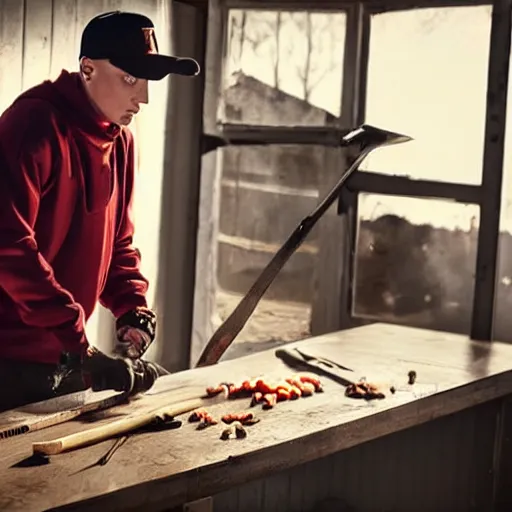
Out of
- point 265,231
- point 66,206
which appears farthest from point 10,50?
point 265,231

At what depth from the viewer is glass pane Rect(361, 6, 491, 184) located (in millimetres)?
3578

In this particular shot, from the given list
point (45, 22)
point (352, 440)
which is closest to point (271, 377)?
point (352, 440)

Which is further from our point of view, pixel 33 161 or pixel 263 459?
pixel 33 161

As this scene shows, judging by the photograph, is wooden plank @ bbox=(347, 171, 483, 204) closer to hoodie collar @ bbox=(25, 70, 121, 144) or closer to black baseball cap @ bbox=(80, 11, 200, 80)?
black baseball cap @ bbox=(80, 11, 200, 80)

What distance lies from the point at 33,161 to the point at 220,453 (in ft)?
2.71

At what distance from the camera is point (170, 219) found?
361 cm

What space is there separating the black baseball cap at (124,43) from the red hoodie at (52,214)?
0.31 feet

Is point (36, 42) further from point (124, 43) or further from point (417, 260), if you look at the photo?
point (417, 260)

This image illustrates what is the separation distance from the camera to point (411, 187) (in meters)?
3.67

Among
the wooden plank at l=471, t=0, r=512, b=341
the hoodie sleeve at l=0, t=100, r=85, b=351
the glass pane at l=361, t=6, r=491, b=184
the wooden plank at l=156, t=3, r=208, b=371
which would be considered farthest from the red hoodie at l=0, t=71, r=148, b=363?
the wooden plank at l=471, t=0, r=512, b=341

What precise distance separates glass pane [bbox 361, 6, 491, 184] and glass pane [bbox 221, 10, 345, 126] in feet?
0.44

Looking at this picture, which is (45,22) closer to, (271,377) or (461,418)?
(271,377)

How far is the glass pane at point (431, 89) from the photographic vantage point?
3.58 meters

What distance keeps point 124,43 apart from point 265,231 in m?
1.10
